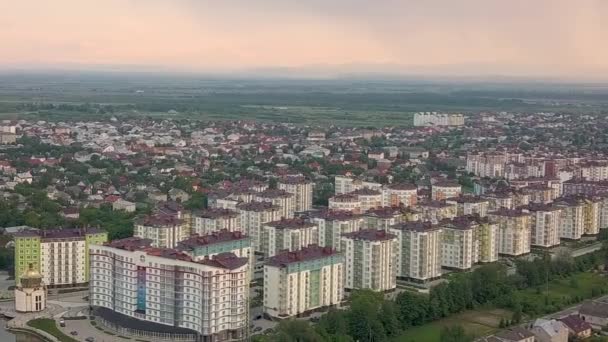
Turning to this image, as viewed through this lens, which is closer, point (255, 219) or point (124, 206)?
point (255, 219)

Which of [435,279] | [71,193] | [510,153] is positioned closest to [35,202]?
[71,193]

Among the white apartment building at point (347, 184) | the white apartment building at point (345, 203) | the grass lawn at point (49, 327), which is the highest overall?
the white apartment building at point (345, 203)

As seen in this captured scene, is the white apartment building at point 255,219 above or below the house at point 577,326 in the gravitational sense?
above

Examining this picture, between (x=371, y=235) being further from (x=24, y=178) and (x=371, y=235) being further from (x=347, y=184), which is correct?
(x=24, y=178)

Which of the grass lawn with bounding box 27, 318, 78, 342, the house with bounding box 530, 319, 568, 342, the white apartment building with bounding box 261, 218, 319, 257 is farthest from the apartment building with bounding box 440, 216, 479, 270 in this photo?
the grass lawn with bounding box 27, 318, 78, 342

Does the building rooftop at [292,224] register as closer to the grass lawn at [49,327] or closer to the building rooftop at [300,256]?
the building rooftop at [300,256]

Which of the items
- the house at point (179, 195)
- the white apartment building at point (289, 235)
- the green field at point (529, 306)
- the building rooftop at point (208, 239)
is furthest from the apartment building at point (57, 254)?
the house at point (179, 195)

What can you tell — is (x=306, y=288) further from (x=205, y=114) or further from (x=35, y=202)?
(x=205, y=114)

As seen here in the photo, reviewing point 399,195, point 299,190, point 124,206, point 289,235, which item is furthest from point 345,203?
point 124,206
